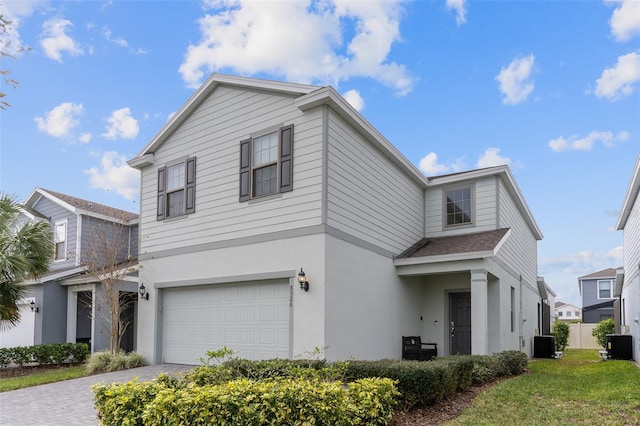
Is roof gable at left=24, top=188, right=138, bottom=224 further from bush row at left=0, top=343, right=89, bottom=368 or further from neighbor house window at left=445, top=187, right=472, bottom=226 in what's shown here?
neighbor house window at left=445, top=187, right=472, bottom=226

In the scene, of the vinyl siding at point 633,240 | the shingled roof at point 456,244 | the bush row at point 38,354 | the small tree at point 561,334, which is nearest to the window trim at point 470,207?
the shingled roof at point 456,244

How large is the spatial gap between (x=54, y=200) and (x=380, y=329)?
1419 centimetres

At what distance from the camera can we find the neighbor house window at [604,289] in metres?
37.8

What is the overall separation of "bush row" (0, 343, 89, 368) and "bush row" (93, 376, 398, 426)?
440 inches

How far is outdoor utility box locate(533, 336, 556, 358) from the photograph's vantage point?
18844 mm

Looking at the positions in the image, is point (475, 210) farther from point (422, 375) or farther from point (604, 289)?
point (604, 289)

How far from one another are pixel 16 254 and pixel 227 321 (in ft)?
19.3

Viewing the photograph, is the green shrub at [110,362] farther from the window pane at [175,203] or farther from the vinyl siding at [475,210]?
the vinyl siding at [475,210]

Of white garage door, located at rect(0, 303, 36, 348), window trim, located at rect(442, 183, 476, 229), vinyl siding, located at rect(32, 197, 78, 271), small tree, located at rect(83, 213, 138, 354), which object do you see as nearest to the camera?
small tree, located at rect(83, 213, 138, 354)

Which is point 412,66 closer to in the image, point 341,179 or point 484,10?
point 484,10

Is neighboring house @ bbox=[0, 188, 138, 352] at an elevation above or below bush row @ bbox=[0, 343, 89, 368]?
above

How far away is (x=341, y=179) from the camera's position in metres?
11.6

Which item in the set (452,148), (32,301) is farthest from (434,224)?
(32,301)

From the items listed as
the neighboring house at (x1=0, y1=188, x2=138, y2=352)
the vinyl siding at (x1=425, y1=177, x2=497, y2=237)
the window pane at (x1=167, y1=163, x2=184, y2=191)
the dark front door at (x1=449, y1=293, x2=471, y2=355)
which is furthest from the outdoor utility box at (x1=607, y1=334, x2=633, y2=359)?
the neighboring house at (x1=0, y1=188, x2=138, y2=352)
